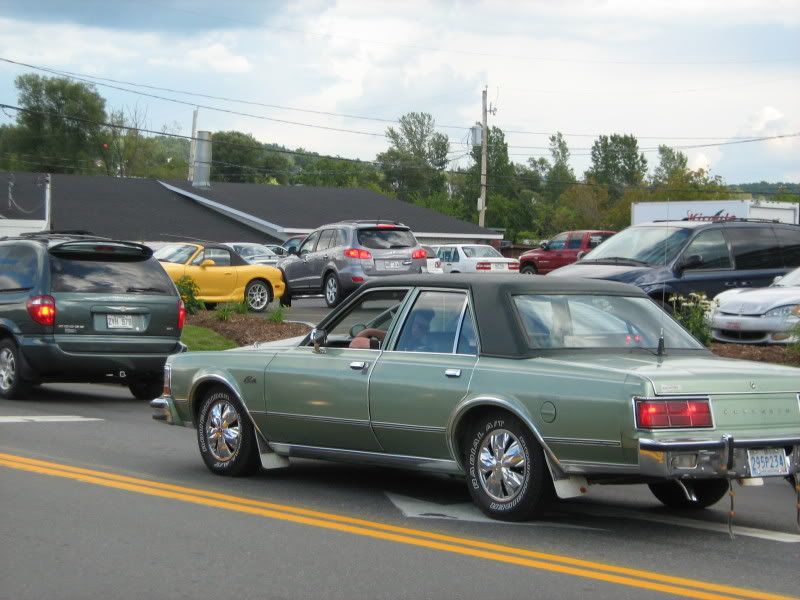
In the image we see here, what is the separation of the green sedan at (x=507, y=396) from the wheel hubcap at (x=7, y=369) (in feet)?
17.3

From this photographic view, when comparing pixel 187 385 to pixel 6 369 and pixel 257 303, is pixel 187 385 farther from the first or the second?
pixel 257 303

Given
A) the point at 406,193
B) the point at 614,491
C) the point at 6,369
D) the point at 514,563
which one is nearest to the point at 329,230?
the point at 6,369

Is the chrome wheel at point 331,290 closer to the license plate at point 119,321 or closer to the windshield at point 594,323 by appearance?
the license plate at point 119,321

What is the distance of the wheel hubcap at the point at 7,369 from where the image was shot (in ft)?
48.0

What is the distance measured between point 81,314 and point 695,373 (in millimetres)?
8848

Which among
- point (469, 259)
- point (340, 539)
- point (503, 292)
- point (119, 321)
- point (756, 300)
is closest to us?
point (340, 539)

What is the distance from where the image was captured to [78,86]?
102 m

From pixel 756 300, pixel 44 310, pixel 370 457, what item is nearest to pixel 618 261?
pixel 756 300

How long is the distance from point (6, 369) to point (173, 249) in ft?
45.6

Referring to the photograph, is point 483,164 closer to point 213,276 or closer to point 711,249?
point 213,276

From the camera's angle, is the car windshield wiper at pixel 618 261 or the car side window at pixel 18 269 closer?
the car side window at pixel 18 269

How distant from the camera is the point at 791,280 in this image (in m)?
17.3

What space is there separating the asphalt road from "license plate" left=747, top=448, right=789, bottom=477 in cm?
43

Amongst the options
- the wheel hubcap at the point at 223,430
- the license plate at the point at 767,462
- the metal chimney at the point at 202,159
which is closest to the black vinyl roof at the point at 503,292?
the license plate at the point at 767,462
